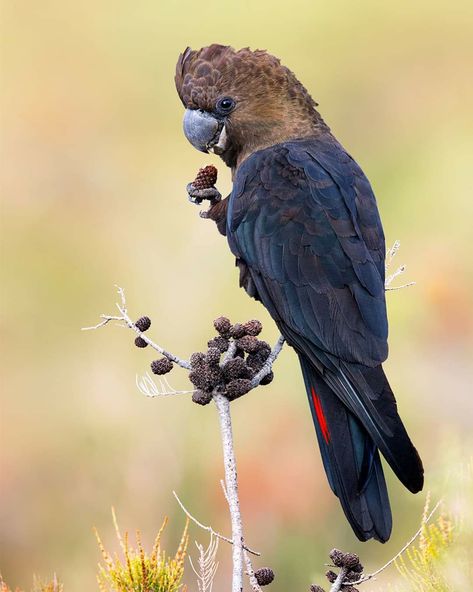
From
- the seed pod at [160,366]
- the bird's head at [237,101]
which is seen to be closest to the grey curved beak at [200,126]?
the bird's head at [237,101]

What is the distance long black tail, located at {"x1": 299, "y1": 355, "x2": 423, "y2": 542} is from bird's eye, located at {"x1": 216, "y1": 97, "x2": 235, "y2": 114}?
679mm

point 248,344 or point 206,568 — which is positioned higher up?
point 248,344

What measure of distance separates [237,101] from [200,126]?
0.32 ft

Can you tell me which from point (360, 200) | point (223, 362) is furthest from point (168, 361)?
point (360, 200)

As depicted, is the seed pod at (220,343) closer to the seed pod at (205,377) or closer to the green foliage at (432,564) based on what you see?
the seed pod at (205,377)

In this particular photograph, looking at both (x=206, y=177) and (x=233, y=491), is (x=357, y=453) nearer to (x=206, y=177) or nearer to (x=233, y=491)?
(x=233, y=491)

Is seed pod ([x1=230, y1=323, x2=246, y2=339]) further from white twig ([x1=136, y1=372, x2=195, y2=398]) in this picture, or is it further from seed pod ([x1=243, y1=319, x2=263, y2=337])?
white twig ([x1=136, y1=372, x2=195, y2=398])

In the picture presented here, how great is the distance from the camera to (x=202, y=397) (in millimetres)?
1359

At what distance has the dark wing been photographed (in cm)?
165

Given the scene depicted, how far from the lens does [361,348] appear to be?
63.3 inches

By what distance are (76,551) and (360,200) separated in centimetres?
137

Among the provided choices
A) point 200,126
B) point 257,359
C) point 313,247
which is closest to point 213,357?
point 257,359

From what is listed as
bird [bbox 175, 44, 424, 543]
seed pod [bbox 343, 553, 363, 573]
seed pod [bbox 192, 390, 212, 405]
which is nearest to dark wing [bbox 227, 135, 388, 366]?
bird [bbox 175, 44, 424, 543]

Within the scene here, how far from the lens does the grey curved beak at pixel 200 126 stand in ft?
6.51
